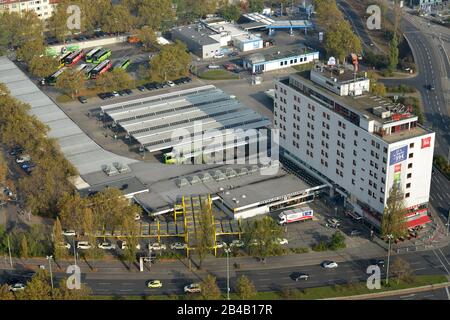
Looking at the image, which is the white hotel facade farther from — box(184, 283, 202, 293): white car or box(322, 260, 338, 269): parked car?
box(184, 283, 202, 293): white car

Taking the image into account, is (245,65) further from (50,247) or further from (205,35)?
(50,247)

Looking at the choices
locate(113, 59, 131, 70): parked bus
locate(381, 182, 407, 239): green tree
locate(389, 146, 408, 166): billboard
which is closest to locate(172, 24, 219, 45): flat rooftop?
locate(113, 59, 131, 70): parked bus

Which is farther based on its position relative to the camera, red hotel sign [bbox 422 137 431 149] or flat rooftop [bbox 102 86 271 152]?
flat rooftop [bbox 102 86 271 152]

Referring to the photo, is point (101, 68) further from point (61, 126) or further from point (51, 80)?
point (61, 126)

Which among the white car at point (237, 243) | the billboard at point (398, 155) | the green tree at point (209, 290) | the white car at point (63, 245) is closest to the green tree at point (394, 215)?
the billboard at point (398, 155)

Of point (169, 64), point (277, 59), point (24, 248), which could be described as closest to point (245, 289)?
point (24, 248)

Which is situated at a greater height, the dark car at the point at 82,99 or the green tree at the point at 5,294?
the green tree at the point at 5,294

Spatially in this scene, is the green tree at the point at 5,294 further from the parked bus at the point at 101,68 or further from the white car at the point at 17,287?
the parked bus at the point at 101,68
